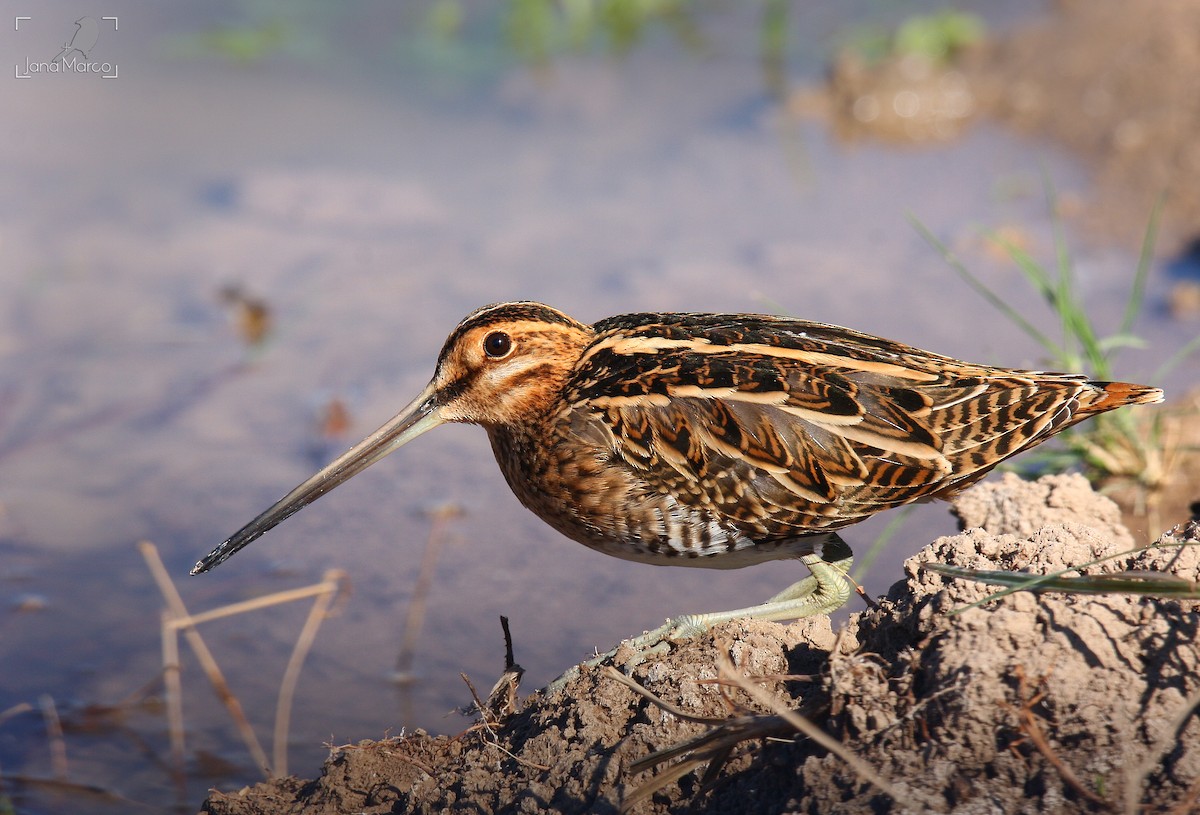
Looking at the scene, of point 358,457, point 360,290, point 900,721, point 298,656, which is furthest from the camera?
point 360,290

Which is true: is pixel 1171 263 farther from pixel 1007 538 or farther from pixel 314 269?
pixel 314 269

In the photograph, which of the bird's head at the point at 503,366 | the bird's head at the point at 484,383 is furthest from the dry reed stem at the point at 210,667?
the bird's head at the point at 503,366

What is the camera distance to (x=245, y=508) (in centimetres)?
605

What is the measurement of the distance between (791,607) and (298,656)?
2.12 metres

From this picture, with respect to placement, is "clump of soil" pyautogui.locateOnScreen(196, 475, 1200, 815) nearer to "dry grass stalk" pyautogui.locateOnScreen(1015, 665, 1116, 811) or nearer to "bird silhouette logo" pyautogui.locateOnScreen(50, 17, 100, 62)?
"dry grass stalk" pyautogui.locateOnScreen(1015, 665, 1116, 811)

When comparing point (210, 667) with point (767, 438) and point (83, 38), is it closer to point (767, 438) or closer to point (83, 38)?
point (767, 438)

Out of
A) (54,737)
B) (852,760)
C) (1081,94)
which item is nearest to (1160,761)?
(852,760)

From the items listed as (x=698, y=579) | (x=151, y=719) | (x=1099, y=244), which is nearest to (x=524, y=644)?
(x=698, y=579)

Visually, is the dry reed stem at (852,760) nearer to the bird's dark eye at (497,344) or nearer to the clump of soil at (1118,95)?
the bird's dark eye at (497,344)

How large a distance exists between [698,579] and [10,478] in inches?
135

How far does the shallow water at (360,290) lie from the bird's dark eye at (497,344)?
1272 mm

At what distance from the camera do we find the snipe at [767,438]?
396 centimetres

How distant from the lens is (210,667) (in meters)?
5.05

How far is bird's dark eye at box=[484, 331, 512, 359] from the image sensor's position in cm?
436
